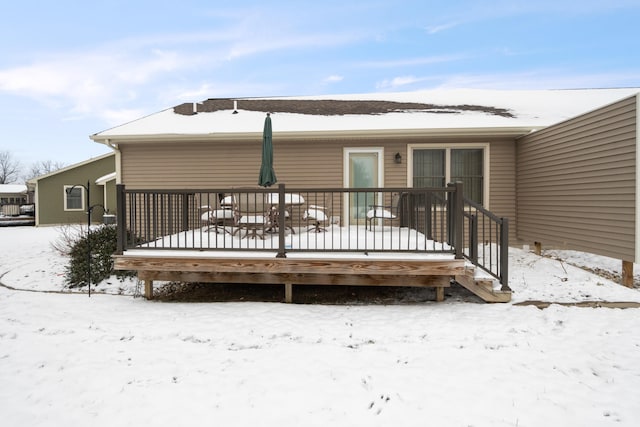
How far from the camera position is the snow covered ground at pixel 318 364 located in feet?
8.13

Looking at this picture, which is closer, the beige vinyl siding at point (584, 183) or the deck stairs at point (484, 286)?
the deck stairs at point (484, 286)

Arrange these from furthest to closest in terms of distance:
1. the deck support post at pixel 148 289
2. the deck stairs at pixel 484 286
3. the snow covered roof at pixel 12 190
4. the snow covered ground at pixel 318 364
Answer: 1. the snow covered roof at pixel 12 190
2. the deck support post at pixel 148 289
3. the deck stairs at pixel 484 286
4. the snow covered ground at pixel 318 364

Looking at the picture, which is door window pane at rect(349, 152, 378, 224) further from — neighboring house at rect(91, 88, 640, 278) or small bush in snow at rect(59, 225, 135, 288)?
small bush in snow at rect(59, 225, 135, 288)

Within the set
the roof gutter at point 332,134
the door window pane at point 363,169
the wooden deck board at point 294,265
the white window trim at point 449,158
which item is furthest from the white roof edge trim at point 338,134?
the wooden deck board at point 294,265

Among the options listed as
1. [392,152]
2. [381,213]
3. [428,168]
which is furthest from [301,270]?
[428,168]

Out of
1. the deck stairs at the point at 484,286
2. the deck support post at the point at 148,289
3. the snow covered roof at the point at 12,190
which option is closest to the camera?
the deck stairs at the point at 484,286

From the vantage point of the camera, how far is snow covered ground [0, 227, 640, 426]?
2.48 meters

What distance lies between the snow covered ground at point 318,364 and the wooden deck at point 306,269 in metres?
0.36

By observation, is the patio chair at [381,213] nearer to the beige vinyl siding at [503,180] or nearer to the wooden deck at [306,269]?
the wooden deck at [306,269]

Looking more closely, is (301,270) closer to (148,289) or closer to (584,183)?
(148,289)

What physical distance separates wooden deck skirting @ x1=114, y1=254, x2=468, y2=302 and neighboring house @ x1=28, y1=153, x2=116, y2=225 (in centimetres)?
1674

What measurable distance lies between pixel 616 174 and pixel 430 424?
19.8 feet

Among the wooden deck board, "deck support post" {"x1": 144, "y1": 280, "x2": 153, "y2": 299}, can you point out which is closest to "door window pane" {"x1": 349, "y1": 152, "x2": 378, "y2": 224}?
the wooden deck board

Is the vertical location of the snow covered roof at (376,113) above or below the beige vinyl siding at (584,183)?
above
